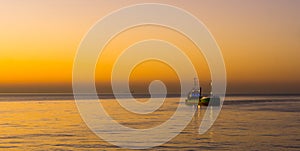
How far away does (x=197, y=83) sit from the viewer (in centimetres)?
14525

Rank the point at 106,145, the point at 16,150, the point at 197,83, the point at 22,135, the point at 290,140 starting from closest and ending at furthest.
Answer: the point at 16,150 → the point at 106,145 → the point at 290,140 → the point at 22,135 → the point at 197,83

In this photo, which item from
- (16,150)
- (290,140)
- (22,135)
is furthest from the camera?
(22,135)

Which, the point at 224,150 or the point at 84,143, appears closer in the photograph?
the point at 224,150

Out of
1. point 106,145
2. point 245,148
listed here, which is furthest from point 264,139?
point 106,145

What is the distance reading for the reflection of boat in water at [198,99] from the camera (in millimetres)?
123919

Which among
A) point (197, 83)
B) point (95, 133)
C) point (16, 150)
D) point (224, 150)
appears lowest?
point (224, 150)

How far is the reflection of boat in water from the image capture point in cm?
12392

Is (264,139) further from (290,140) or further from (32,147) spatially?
(32,147)

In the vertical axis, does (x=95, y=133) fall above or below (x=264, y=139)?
above

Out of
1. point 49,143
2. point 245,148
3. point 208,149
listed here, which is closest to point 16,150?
point 49,143

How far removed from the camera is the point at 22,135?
44.9 metres

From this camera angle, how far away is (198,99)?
5246 inches

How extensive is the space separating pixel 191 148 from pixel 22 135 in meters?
18.8

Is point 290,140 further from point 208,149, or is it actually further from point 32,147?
point 32,147
